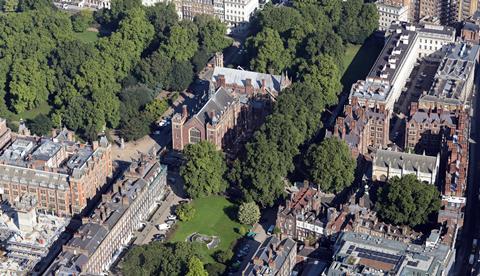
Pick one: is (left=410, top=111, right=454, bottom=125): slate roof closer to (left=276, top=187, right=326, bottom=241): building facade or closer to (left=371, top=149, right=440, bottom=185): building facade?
(left=371, top=149, right=440, bottom=185): building facade

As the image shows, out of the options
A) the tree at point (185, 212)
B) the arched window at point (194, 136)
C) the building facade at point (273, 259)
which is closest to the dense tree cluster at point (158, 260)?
the building facade at point (273, 259)

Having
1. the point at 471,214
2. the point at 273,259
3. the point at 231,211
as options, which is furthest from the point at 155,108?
the point at 471,214

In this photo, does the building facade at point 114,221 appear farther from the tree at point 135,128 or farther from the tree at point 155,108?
the tree at point 155,108

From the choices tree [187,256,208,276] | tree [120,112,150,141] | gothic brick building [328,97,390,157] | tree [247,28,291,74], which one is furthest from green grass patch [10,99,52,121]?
tree [187,256,208,276]

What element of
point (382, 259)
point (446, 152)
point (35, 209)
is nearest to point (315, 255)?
point (382, 259)

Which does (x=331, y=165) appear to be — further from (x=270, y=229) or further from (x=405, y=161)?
(x=270, y=229)
